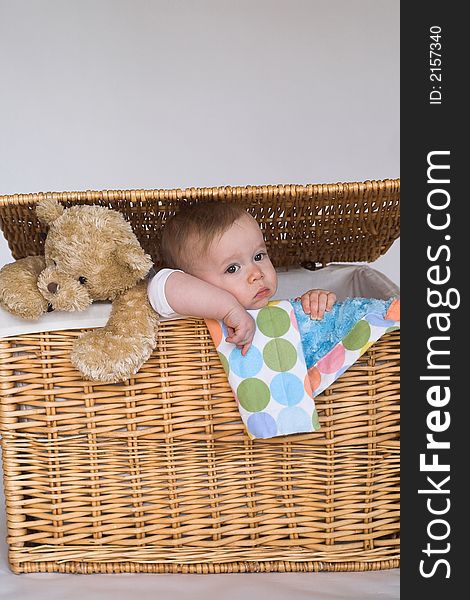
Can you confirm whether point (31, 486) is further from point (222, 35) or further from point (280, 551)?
point (222, 35)

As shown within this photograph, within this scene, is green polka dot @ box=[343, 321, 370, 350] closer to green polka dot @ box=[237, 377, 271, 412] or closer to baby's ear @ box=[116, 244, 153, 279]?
green polka dot @ box=[237, 377, 271, 412]

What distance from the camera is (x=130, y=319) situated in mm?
1462

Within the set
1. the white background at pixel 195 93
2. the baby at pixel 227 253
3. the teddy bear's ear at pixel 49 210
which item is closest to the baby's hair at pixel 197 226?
the baby at pixel 227 253

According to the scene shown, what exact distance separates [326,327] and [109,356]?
1.27ft

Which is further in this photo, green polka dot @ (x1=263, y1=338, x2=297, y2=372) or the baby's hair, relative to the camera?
the baby's hair

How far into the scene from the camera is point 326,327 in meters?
1.55

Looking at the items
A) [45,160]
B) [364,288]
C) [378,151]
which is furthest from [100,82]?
[364,288]

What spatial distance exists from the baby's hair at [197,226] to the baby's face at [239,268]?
0.01 m

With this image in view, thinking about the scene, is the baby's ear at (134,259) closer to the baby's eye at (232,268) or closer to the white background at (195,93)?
the baby's eye at (232,268)

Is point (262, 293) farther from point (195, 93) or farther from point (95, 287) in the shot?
point (195, 93)

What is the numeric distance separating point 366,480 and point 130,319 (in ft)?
1.69

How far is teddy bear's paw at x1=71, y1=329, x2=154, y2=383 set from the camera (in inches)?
56.6

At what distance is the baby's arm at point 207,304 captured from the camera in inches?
57.1

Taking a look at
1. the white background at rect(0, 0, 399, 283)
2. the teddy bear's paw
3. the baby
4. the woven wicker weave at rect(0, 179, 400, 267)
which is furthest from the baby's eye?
the white background at rect(0, 0, 399, 283)
